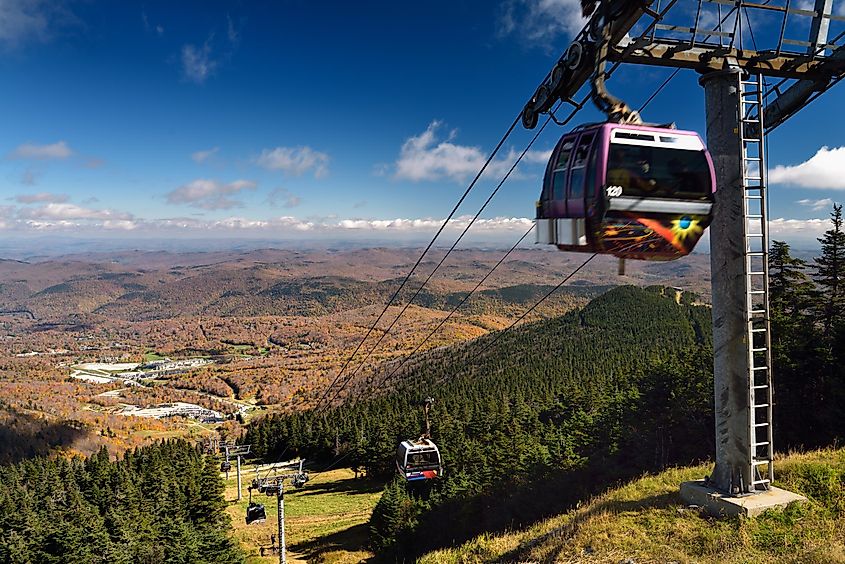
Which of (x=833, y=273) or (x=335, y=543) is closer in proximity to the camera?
(x=833, y=273)

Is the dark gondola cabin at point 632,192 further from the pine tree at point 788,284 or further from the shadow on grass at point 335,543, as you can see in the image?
the shadow on grass at point 335,543

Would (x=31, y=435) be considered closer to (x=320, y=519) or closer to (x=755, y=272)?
(x=320, y=519)

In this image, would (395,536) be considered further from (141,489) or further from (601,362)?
(601,362)

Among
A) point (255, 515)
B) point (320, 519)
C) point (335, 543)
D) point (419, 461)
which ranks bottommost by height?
point (320, 519)

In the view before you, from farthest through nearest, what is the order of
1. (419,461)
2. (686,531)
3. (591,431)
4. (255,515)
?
(591,431) < (255,515) < (419,461) < (686,531)

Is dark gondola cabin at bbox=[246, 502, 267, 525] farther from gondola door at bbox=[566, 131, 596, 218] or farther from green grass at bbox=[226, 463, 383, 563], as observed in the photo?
gondola door at bbox=[566, 131, 596, 218]

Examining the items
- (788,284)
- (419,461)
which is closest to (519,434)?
(788,284)
